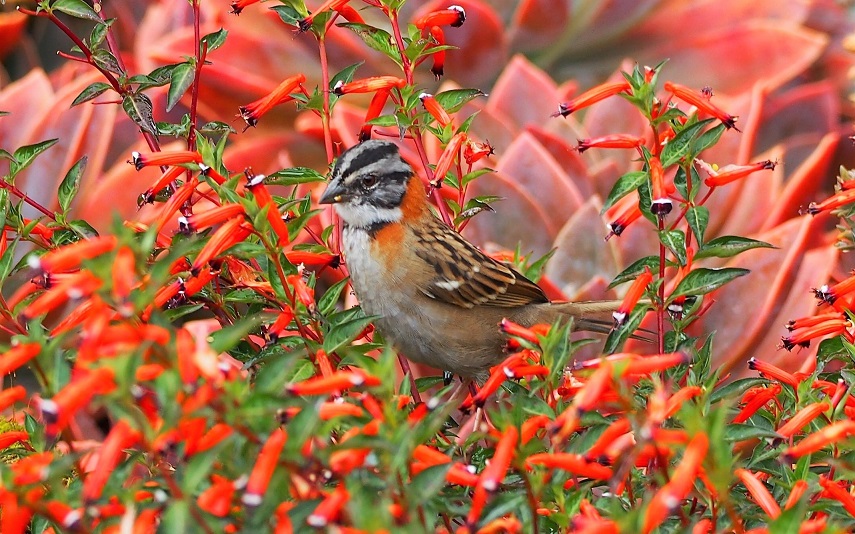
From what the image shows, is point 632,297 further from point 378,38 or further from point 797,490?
point 378,38

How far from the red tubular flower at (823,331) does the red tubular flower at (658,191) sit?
1.15 feet

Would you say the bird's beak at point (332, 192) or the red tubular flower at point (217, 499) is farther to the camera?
the bird's beak at point (332, 192)

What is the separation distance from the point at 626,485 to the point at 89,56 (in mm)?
1246

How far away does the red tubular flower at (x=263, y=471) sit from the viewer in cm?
103

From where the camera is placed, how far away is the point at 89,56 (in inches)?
76.6

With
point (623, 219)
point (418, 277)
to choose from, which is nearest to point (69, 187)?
point (418, 277)

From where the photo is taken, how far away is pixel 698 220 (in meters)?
1.71

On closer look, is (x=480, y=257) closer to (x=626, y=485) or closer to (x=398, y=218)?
(x=398, y=218)

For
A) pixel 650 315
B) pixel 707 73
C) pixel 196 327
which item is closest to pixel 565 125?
pixel 707 73

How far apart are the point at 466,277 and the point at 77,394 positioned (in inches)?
66.2

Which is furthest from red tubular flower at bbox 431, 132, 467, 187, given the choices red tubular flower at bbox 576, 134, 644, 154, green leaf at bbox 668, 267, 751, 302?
green leaf at bbox 668, 267, 751, 302

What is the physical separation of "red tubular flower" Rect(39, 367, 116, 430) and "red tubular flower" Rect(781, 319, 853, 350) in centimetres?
122

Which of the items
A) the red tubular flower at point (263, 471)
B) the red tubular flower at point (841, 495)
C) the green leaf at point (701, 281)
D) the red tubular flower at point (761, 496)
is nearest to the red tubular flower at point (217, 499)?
the red tubular flower at point (263, 471)

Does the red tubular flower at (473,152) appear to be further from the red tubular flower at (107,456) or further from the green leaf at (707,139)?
the red tubular flower at (107,456)
